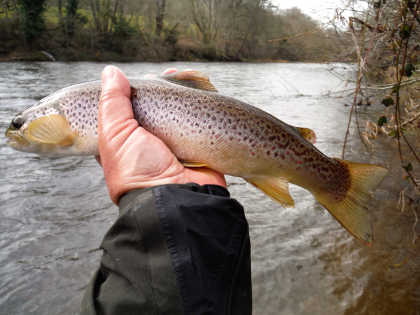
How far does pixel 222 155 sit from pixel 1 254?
103 inches

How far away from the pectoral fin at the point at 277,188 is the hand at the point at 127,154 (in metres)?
0.27

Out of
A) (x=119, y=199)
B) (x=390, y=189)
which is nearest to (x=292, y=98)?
(x=390, y=189)

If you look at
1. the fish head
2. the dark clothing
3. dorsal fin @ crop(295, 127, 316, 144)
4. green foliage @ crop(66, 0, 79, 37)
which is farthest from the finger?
green foliage @ crop(66, 0, 79, 37)

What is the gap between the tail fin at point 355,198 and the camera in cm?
173

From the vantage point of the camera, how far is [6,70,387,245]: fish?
68.2 inches

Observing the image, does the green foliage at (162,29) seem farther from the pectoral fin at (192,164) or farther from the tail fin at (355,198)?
the pectoral fin at (192,164)

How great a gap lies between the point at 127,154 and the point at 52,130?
715mm

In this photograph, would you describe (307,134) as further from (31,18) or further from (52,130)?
(31,18)

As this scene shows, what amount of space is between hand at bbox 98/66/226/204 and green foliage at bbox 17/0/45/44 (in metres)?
23.5

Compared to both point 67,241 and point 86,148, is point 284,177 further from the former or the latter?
point 67,241

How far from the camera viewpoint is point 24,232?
3316mm

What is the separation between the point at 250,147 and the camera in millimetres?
1728

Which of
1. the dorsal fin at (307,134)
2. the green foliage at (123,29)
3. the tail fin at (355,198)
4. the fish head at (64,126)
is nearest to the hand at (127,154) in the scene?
the fish head at (64,126)

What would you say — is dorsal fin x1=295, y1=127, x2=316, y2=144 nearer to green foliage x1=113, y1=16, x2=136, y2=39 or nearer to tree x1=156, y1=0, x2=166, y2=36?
green foliage x1=113, y1=16, x2=136, y2=39
